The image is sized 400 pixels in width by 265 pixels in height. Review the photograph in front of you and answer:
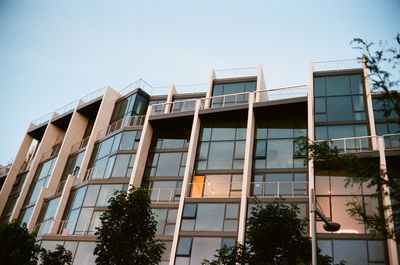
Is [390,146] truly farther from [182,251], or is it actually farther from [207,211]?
[182,251]

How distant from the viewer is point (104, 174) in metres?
30.9

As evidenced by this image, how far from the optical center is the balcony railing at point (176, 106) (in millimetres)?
32750

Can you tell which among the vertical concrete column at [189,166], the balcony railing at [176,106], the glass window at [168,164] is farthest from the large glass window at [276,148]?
the balcony railing at [176,106]

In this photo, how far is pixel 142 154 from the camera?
3014 cm

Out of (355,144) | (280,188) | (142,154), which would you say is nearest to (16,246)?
(142,154)

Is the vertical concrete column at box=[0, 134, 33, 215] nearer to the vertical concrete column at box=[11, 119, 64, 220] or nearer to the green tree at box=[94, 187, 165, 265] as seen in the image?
the vertical concrete column at box=[11, 119, 64, 220]

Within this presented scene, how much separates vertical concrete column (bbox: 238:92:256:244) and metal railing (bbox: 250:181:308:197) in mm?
680

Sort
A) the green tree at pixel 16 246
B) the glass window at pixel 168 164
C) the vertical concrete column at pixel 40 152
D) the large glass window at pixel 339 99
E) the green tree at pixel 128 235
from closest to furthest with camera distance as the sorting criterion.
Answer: the green tree at pixel 128 235 → the green tree at pixel 16 246 → the large glass window at pixel 339 99 → the glass window at pixel 168 164 → the vertical concrete column at pixel 40 152

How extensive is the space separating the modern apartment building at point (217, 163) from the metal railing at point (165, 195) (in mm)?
77

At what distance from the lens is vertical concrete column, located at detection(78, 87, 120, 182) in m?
33.2

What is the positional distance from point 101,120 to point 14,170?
47.2ft

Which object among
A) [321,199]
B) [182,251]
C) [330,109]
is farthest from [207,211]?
[330,109]

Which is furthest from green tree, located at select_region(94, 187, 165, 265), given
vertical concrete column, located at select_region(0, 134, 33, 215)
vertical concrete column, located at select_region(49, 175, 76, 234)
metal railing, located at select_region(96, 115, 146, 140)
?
vertical concrete column, located at select_region(0, 134, 33, 215)

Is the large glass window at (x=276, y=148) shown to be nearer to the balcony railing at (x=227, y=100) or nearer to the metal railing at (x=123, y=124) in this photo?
the balcony railing at (x=227, y=100)
